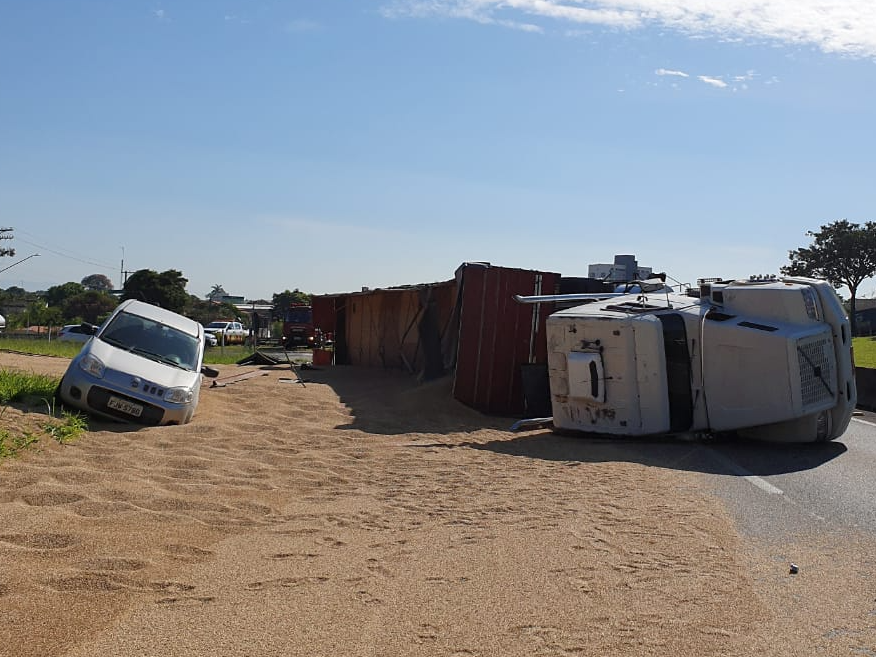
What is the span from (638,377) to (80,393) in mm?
7072

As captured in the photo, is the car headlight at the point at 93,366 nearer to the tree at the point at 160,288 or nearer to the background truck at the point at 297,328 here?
the background truck at the point at 297,328

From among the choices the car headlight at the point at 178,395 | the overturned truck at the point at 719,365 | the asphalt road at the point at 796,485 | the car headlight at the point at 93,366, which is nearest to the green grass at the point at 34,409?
the car headlight at the point at 93,366

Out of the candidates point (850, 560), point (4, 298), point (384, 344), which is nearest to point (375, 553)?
point (850, 560)

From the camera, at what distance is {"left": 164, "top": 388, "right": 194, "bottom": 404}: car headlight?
1212 centimetres

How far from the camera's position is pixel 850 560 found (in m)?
6.27

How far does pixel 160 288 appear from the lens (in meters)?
68.6

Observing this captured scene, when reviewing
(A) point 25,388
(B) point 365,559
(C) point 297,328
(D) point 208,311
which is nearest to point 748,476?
(B) point 365,559

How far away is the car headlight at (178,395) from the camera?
1212 cm

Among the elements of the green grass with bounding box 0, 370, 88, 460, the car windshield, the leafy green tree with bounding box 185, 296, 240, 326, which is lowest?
the green grass with bounding box 0, 370, 88, 460

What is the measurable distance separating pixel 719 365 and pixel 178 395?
22.7 feet

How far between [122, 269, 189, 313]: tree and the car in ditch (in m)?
55.8

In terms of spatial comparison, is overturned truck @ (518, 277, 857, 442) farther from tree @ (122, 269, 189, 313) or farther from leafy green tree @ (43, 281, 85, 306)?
leafy green tree @ (43, 281, 85, 306)

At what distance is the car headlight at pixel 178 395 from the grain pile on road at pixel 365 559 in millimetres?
1282

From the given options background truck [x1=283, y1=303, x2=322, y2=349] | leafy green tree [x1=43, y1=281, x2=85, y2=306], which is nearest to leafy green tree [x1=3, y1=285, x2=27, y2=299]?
leafy green tree [x1=43, y1=281, x2=85, y2=306]
